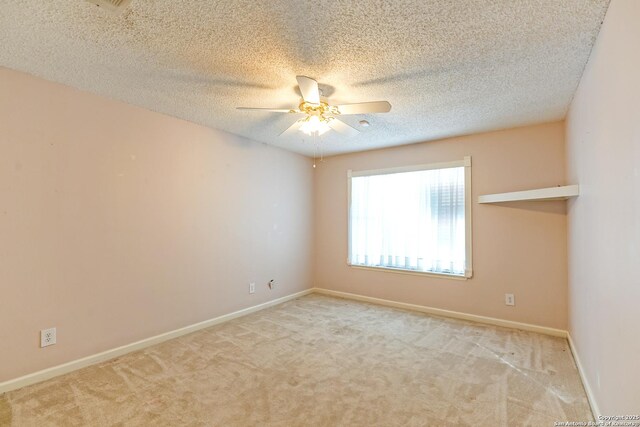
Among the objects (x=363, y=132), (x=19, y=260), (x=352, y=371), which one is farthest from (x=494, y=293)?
(x=19, y=260)

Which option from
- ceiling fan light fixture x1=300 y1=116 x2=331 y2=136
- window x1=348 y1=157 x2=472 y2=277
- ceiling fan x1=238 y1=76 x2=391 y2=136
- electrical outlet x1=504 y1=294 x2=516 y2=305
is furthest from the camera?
window x1=348 y1=157 x2=472 y2=277

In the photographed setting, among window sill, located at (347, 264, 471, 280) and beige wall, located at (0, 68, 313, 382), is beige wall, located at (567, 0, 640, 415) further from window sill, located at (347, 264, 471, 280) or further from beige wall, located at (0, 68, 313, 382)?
beige wall, located at (0, 68, 313, 382)

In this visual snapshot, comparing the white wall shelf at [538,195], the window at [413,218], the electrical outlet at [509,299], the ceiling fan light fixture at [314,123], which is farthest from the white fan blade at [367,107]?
the electrical outlet at [509,299]

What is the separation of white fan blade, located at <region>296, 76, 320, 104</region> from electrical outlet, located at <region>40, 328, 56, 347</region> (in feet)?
8.74

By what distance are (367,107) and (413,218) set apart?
7.49 ft

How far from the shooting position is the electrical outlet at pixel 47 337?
2.26 m

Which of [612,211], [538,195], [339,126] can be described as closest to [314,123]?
[339,126]

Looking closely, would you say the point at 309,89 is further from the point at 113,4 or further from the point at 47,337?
the point at 47,337

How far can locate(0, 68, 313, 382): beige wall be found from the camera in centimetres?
219

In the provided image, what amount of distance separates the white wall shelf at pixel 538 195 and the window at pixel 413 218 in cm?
33

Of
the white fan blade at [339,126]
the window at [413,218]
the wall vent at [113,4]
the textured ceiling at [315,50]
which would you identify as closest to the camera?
the wall vent at [113,4]

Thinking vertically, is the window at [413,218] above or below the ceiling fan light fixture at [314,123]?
below

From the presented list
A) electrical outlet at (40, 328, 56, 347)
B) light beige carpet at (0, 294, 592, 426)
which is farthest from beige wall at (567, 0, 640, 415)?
electrical outlet at (40, 328, 56, 347)

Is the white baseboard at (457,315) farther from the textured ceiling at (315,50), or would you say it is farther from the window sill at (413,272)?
the textured ceiling at (315,50)
